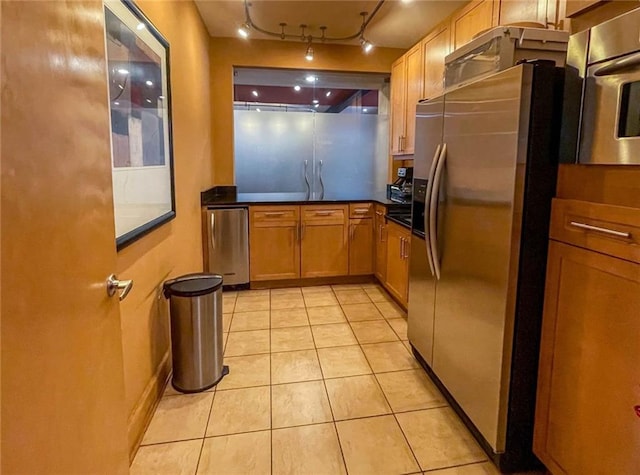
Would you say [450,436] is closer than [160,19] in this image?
Yes

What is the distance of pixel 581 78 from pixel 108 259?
1.65m

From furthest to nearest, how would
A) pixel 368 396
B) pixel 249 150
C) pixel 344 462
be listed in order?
pixel 249 150, pixel 368 396, pixel 344 462

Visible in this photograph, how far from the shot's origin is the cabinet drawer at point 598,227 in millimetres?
1149

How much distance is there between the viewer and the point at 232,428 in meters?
1.92

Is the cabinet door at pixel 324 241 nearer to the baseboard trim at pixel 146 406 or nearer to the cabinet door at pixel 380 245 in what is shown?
the cabinet door at pixel 380 245

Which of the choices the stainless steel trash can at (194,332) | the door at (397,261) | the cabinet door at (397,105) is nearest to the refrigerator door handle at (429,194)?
the door at (397,261)

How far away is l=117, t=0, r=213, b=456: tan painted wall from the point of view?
181cm

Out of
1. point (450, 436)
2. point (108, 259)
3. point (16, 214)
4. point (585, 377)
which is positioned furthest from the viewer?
point (450, 436)

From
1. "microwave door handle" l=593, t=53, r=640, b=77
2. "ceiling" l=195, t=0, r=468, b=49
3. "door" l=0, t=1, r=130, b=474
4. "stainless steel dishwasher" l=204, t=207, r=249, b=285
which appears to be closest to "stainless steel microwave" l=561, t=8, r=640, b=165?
"microwave door handle" l=593, t=53, r=640, b=77

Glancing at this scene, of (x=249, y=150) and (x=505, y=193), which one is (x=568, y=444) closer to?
(x=505, y=193)

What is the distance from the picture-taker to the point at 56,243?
0.85 m

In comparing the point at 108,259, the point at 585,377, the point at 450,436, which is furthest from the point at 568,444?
the point at 108,259

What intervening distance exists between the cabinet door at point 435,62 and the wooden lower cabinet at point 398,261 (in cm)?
116

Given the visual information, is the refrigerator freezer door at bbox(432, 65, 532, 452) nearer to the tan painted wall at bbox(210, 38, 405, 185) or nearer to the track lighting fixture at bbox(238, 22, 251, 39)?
the track lighting fixture at bbox(238, 22, 251, 39)
